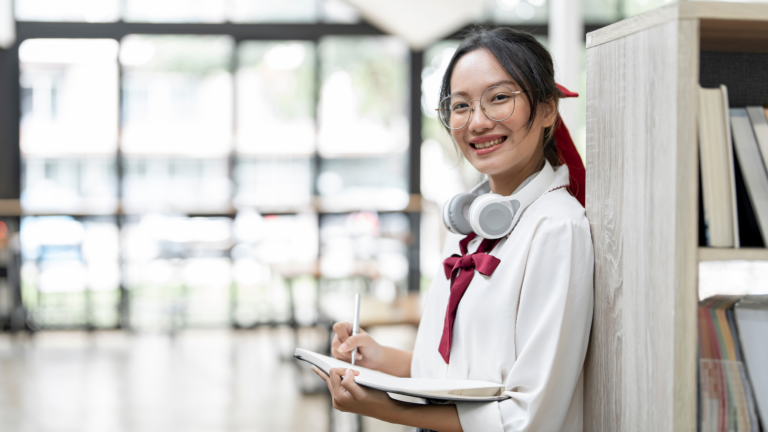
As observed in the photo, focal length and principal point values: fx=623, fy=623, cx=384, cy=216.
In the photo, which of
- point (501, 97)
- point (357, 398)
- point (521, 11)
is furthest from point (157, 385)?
point (521, 11)

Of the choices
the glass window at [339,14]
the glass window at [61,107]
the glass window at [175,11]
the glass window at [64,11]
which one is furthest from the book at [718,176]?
the glass window at [64,11]

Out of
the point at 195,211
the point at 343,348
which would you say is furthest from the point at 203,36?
the point at 343,348

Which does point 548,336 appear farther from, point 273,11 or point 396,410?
point 273,11

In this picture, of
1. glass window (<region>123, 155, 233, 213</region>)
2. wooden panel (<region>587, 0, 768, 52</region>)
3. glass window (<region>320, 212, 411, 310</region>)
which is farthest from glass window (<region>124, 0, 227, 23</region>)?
wooden panel (<region>587, 0, 768, 52</region>)

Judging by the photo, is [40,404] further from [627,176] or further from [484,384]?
[627,176]

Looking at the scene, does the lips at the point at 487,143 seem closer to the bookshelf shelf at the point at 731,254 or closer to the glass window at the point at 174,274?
the bookshelf shelf at the point at 731,254

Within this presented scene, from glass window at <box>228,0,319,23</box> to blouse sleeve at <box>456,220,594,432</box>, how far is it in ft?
17.6

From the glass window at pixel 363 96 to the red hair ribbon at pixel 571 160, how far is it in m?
4.88

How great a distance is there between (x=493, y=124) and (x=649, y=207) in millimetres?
339

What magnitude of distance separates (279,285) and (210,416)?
2.48 metres

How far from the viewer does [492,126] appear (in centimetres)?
114

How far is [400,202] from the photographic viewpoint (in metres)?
6.16

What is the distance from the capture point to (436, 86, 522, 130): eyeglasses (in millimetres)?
1129

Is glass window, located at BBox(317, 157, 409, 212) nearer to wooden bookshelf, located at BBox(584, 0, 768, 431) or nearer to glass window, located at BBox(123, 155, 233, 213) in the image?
glass window, located at BBox(123, 155, 233, 213)
